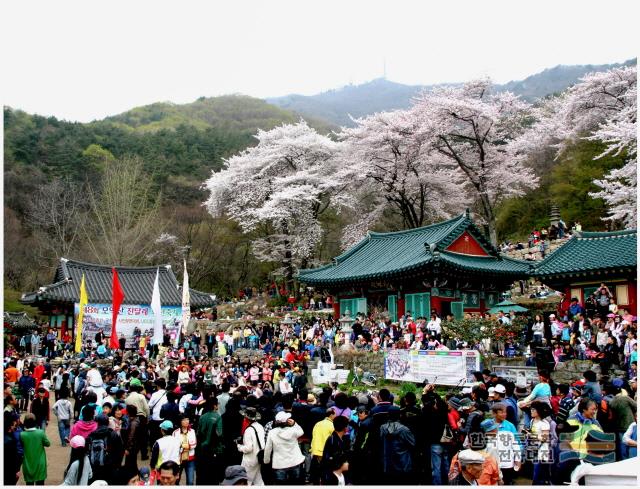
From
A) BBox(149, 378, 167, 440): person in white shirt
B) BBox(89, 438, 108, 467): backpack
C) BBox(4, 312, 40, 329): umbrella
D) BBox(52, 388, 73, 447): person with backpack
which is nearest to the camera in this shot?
BBox(89, 438, 108, 467): backpack

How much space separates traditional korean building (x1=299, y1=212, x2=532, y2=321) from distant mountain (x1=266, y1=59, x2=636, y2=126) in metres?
71.0

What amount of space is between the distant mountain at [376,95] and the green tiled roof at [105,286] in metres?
67.7

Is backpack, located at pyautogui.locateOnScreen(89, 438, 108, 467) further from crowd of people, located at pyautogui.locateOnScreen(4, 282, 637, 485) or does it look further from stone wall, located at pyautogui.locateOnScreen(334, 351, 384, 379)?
stone wall, located at pyautogui.locateOnScreen(334, 351, 384, 379)

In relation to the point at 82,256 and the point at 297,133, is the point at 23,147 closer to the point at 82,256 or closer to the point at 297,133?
the point at 82,256

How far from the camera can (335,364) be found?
2095 centimetres

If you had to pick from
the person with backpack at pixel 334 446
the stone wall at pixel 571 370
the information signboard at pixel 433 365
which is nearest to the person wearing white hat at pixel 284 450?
the person with backpack at pixel 334 446

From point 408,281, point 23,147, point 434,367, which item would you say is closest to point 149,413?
point 434,367

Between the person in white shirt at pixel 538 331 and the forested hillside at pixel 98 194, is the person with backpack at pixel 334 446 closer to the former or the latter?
the person in white shirt at pixel 538 331

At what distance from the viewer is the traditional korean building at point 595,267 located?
22266mm

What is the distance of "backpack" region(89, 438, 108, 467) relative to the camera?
27.4 feet

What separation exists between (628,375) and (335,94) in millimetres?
153403

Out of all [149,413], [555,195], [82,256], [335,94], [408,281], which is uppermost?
[335,94]

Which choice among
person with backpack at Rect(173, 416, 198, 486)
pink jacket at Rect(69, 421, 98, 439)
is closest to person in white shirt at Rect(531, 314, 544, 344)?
person with backpack at Rect(173, 416, 198, 486)

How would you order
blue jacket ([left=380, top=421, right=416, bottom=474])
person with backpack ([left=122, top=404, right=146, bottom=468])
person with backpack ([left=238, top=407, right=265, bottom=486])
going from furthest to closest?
person with backpack ([left=122, top=404, right=146, bottom=468]) → person with backpack ([left=238, top=407, right=265, bottom=486]) → blue jacket ([left=380, top=421, right=416, bottom=474])
